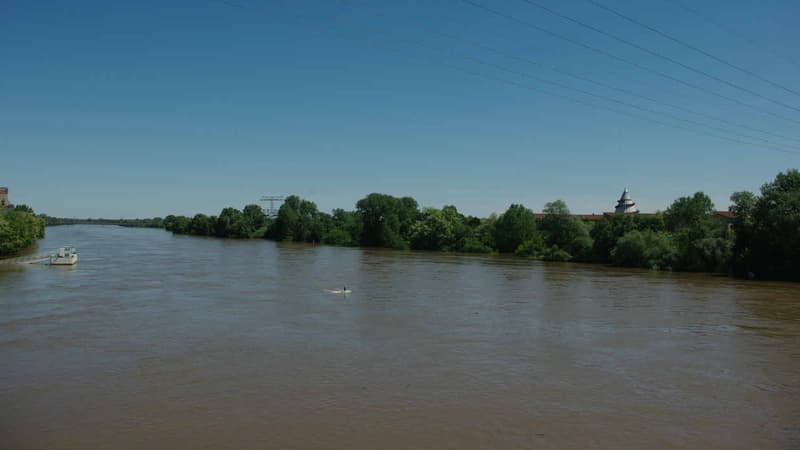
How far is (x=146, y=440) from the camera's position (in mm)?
8406

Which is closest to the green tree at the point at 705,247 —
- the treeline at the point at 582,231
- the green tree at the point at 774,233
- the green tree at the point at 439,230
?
the treeline at the point at 582,231

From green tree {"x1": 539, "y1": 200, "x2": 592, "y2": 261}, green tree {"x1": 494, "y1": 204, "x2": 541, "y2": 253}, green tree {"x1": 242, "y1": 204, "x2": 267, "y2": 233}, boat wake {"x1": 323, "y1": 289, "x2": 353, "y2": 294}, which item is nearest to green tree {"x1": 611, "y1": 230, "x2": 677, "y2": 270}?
green tree {"x1": 539, "y1": 200, "x2": 592, "y2": 261}

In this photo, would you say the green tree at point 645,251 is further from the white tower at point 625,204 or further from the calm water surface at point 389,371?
the white tower at point 625,204

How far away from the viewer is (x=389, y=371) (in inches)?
488

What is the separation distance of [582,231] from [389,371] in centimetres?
4832

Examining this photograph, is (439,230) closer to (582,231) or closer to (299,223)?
(582,231)

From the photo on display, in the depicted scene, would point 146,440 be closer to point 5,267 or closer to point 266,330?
point 266,330

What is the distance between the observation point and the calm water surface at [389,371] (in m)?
8.94

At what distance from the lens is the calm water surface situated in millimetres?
8938

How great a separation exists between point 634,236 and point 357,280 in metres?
28.0

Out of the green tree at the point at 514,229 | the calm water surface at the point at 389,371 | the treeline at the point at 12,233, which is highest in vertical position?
the green tree at the point at 514,229

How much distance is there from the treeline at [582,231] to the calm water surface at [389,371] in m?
14.2

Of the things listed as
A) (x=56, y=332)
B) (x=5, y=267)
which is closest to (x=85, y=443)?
(x=56, y=332)

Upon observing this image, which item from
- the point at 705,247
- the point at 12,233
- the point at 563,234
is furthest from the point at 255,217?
the point at 705,247
